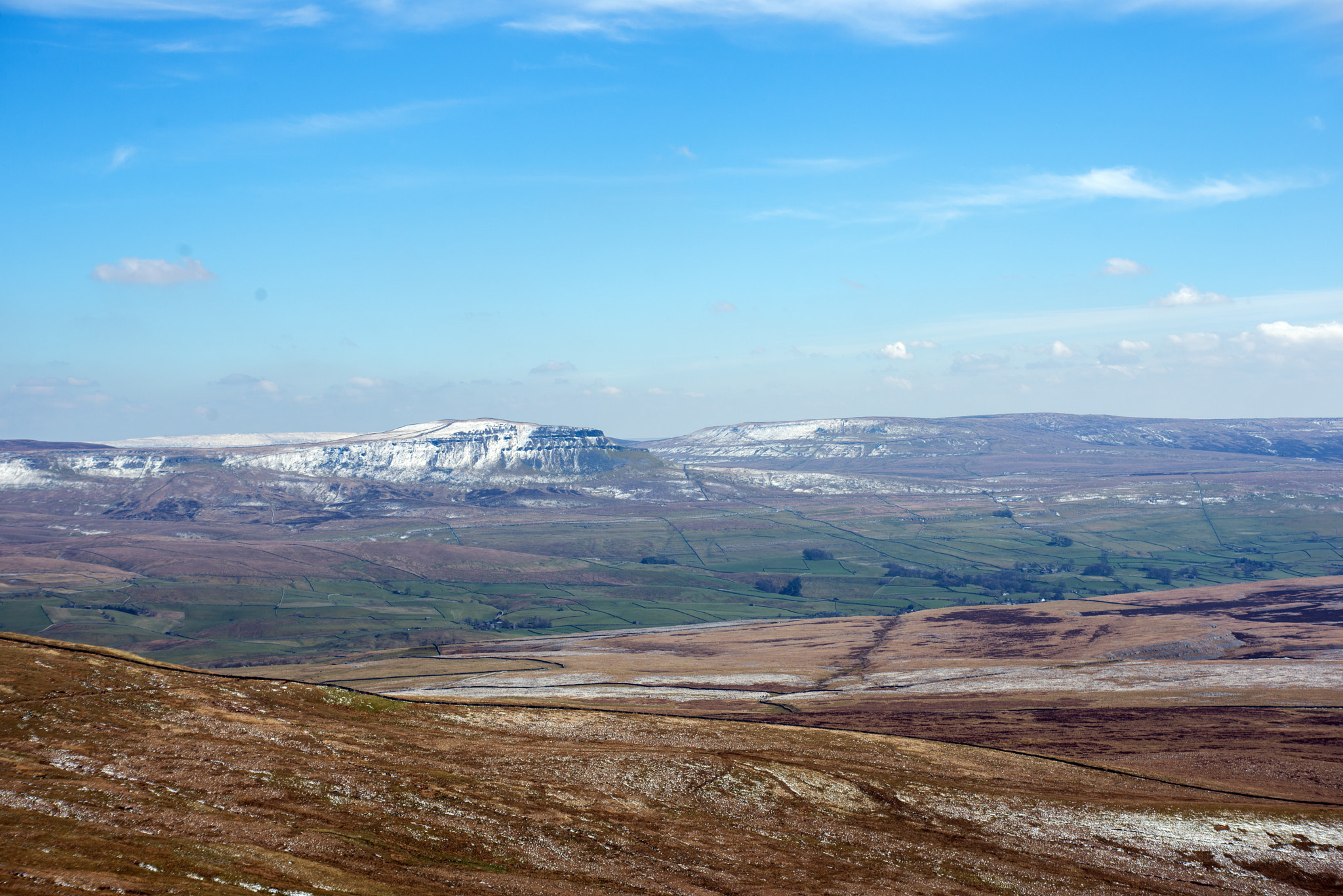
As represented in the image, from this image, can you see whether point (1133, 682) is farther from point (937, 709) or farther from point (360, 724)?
point (360, 724)

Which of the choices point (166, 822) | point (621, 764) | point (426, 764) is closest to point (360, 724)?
point (426, 764)

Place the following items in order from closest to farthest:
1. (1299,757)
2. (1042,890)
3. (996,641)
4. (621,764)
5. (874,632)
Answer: (1042,890) → (621,764) → (1299,757) → (996,641) → (874,632)

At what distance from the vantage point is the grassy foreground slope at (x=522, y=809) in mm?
36812

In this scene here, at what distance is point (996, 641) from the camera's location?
178 m

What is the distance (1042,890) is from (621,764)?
2470cm

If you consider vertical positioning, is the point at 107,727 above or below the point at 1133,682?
above

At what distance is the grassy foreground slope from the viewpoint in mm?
36812

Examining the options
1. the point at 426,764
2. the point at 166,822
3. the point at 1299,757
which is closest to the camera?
the point at 166,822

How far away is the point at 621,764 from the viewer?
5762 cm

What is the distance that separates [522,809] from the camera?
47969mm

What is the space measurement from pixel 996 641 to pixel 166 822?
6498 inches

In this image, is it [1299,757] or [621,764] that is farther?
[1299,757]

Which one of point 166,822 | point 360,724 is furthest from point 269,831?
point 360,724

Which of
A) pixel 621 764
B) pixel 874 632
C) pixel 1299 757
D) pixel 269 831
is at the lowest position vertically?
pixel 874 632
